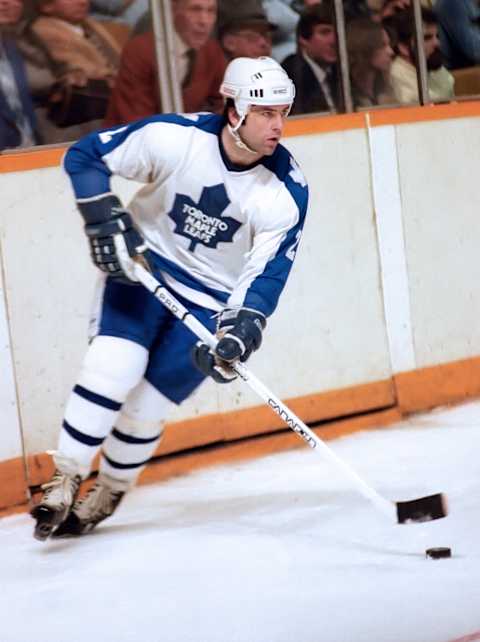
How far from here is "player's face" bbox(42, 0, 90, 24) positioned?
13.1 feet

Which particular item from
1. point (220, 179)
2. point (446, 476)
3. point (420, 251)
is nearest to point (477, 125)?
point (420, 251)

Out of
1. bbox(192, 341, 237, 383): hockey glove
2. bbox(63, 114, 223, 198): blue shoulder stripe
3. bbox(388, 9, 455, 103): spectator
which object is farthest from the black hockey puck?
bbox(388, 9, 455, 103): spectator

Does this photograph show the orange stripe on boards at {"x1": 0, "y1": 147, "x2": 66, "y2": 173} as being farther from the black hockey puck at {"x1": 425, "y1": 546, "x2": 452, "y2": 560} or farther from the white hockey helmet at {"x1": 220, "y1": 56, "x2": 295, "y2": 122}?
the black hockey puck at {"x1": 425, "y1": 546, "x2": 452, "y2": 560}

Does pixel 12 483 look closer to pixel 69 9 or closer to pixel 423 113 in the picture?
pixel 69 9

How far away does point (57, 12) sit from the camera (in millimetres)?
4023

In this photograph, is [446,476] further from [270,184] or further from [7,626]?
[7,626]

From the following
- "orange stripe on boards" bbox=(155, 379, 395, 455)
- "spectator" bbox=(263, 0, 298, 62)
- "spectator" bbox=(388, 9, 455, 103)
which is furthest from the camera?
"spectator" bbox=(388, 9, 455, 103)

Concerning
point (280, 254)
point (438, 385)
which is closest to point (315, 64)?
point (438, 385)

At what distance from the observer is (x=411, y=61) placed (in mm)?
5152

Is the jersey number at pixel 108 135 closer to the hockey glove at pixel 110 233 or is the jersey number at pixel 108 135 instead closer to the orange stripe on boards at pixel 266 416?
the hockey glove at pixel 110 233

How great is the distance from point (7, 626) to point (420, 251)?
2447 millimetres

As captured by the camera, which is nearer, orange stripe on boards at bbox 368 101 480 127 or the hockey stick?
the hockey stick

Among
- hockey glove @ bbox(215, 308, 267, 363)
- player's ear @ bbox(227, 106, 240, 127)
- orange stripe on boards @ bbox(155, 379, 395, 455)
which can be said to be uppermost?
player's ear @ bbox(227, 106, 240, 127)

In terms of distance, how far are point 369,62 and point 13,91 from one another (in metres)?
1.52
